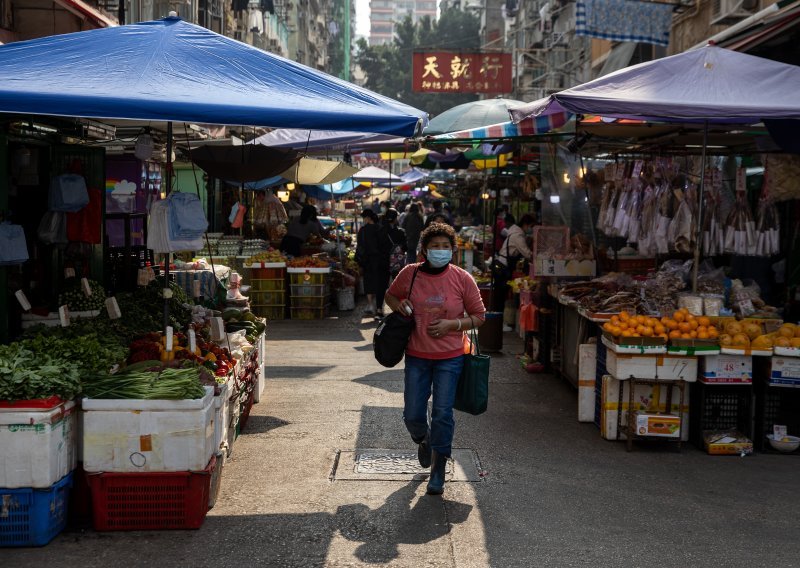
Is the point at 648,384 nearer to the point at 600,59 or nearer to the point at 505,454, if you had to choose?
the point at 505,454

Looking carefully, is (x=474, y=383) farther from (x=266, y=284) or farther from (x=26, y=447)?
(x=266, y=284)

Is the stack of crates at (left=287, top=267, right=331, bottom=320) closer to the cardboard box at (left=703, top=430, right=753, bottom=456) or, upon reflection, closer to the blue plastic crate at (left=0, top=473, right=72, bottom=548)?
the cardboard box at (left=703, top=430, right=753, bottom=456)

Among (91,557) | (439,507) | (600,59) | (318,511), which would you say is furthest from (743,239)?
(600,59)

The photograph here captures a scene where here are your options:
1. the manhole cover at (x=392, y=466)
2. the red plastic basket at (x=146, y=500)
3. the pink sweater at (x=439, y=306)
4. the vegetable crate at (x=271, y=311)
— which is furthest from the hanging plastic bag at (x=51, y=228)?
the vegetable crate at (x=271, y=311)

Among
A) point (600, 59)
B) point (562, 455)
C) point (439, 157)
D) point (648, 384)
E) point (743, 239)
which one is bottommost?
point (562, 455)

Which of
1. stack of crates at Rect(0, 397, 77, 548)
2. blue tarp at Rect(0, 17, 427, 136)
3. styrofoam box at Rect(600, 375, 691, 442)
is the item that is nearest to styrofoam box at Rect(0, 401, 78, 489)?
stack of crates at Rect(0, 397, 77, 548)

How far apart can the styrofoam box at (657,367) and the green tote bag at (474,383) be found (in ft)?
5.56

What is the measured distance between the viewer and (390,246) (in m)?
15.5

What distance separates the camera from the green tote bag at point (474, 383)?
616 centimetres

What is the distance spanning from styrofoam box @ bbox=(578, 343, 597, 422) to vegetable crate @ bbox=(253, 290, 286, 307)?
8126mm

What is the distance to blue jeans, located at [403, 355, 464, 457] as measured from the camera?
610cm

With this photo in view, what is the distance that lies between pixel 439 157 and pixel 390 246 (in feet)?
15.4

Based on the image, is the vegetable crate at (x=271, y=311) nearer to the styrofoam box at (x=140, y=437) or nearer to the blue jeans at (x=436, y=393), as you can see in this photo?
the blue jeans at (x=436, y=393)

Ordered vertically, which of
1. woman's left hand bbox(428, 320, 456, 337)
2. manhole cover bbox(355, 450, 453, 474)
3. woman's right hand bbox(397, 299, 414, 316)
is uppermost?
woman's right hand bbox(397, 299, 414, 316)
